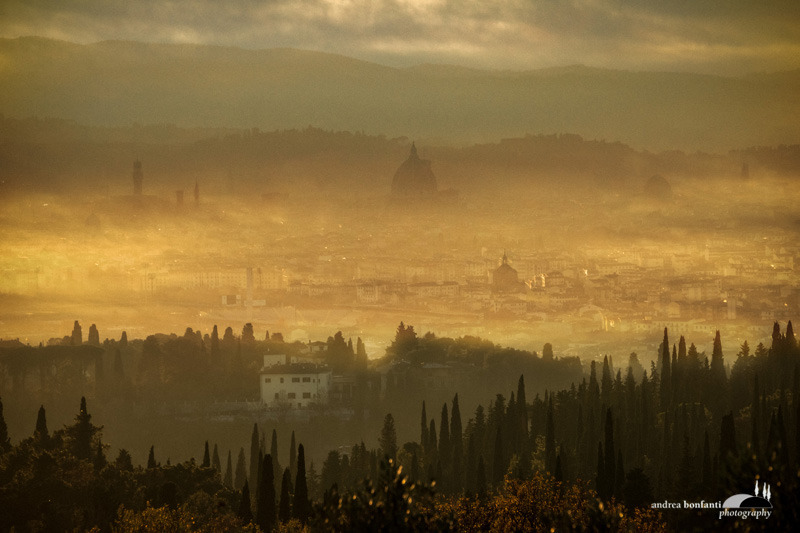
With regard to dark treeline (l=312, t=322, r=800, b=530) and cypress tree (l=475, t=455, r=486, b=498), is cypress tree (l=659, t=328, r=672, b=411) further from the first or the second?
cypress tree (l=475, t=455, r=486, b=498)

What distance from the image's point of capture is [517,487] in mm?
103625


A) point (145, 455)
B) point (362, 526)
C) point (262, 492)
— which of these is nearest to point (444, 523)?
point (362, 526)

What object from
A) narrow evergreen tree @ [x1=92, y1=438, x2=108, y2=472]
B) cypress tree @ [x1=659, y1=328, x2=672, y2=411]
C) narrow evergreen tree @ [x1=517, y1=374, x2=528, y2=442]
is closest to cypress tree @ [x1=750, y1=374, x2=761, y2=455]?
cypress tree @ [x1=659, y1=328, x2=672, y2=411]

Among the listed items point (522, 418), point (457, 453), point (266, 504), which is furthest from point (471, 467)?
point (266, 504)

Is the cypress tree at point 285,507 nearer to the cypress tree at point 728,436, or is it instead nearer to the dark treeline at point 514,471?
the dark treeline at point 514,471

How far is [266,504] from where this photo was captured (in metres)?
112

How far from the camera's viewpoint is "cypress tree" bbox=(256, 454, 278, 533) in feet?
363

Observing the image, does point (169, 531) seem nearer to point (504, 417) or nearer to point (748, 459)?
point (748, 459)

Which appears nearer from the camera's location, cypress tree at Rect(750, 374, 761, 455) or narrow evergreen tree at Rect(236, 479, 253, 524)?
narrow evergreen tree at Rect(236, 479, 253, 524)

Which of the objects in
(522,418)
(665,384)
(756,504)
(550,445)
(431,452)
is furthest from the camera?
(665,384)

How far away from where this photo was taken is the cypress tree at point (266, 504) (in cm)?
11050

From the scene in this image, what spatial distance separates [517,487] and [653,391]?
230 ft

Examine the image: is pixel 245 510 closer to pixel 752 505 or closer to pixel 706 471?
pixel 706 471

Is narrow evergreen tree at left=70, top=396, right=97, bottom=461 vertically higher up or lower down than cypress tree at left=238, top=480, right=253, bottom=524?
higher up
